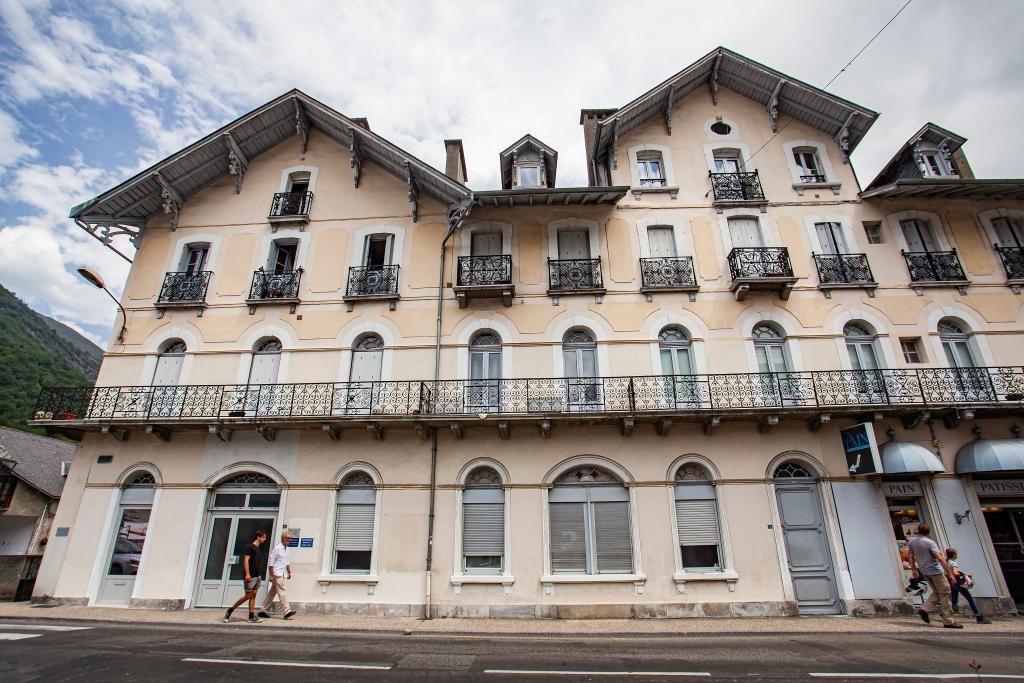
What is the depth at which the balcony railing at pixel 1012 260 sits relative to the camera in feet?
45.2

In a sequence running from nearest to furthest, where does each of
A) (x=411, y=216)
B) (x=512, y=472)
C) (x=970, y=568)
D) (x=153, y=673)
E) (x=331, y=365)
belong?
(x=153, y=673) < (x=970, y=568) < (x=512, y=472) < (x=331, y=365) < (x=411, y=216)

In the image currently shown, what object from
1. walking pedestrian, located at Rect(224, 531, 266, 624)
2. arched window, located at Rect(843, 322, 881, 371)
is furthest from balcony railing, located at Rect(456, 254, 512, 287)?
arched window, located at Rect(843, 322, 881, 371)

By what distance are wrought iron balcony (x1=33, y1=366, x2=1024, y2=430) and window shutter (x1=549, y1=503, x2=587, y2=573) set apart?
241 cm

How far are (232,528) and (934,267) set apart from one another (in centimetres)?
2035

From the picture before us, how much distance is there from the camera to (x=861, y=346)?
13383 mm

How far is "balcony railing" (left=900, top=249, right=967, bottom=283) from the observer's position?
1374 cm

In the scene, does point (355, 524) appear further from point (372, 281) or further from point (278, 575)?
point (372, 281)

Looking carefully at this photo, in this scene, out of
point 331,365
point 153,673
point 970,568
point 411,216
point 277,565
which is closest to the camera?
point 153,673

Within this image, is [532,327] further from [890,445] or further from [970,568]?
[970,568]

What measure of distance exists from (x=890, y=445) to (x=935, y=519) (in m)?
1.93

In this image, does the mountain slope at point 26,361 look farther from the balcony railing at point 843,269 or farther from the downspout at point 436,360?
the balcony railing at point 843,269

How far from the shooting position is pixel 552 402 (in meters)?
12.5

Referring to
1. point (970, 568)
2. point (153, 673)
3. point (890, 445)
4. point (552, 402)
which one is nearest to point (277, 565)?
point (153, 673)

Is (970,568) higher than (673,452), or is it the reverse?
(673,452)
